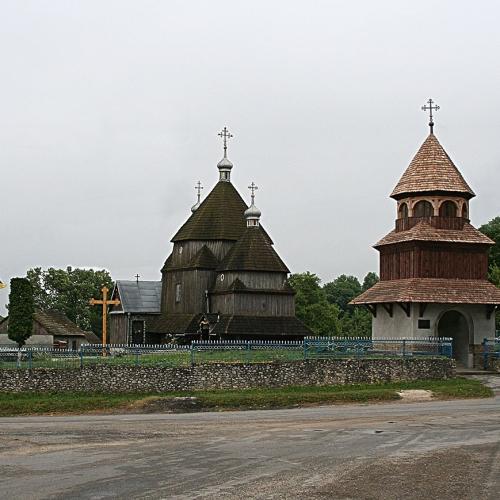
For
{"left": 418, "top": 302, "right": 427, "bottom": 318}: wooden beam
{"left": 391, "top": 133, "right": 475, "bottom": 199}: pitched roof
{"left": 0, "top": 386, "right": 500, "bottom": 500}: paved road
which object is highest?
{"left": 391, "top": 133, "right": 475, "bottom": 199}: pitched roof

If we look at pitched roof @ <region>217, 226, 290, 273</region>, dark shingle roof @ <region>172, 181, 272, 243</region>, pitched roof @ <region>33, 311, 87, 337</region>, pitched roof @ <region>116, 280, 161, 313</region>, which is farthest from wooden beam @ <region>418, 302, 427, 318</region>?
pitched roof @ <region>33, 311, 87, 337</region>

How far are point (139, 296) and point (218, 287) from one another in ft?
28.0

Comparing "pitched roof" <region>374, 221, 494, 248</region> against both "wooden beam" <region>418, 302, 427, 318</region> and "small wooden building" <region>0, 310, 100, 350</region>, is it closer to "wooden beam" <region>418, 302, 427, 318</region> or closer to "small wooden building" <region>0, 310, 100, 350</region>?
"wooden beam" <region>418, 302, 427, 318</region>

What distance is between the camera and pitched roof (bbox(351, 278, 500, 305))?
4081 cm

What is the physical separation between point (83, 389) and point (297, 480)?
59.5 ft

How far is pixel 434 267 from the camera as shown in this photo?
4228 centimetres

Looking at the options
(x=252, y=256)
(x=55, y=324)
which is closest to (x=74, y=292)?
(x=55, y=324)

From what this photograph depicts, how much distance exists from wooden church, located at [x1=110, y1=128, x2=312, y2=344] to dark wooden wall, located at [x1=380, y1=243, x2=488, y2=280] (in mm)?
8586

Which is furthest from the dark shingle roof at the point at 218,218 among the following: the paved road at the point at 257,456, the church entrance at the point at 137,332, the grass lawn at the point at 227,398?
the paved road at the point at 257,456

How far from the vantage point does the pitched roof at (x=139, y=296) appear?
188ft

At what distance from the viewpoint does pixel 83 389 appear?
1282 inches

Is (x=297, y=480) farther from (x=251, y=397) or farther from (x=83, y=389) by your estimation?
(x=83, y=389)

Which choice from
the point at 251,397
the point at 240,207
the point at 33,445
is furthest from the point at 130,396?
the point at 240,207

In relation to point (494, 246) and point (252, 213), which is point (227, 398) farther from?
point (494, 246)
